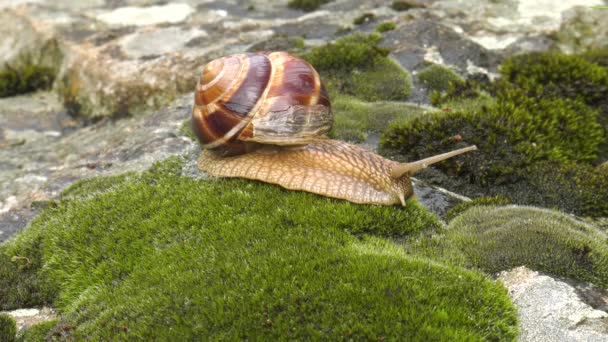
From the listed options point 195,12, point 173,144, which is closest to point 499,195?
point 173,144

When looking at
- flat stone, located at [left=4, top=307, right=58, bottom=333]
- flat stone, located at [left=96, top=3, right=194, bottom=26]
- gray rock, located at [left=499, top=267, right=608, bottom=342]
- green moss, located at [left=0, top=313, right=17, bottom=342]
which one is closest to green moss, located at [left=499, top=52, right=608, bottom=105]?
gray rock, located at [left=499, top=267, right=608, bottom=342]

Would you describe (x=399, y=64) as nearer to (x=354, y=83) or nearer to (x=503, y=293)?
(x=354, y=83)

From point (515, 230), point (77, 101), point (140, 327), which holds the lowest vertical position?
point (77, 101)

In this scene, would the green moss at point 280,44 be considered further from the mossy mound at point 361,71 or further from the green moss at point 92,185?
the green moss at point 92,185

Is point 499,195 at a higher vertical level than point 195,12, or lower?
lower

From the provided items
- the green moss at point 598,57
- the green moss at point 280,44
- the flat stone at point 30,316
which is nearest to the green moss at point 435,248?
the flat stone at point 30,316

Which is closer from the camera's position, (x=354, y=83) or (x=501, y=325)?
(x=501, y=325)
